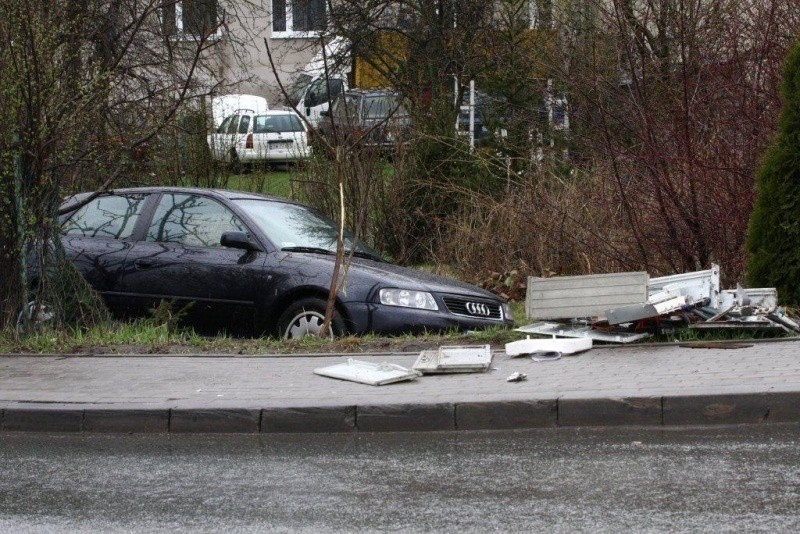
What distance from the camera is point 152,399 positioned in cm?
830

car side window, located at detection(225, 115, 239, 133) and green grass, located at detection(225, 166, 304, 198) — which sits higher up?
car side window, located at detection(225, 115, 239, 133)

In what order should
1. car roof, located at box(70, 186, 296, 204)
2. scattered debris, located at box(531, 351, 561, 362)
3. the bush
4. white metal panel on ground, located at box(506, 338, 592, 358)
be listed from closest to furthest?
scattered debris, located at box(531, 351, 561, 362) < white metal panel on ground, located at box(506, 338, 592, 358) < the bush < car roof, located at box(70, 186, 296, 204)

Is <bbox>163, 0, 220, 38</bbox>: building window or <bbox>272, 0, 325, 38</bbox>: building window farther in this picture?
<bbox>272, 0, 325, 38</bbox>: building window

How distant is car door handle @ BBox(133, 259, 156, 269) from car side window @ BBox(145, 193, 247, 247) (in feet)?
0.91

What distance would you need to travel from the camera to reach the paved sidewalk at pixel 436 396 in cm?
752

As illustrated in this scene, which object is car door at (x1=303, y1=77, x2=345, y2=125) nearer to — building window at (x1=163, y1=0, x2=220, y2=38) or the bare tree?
building window at (x1=163, y1=0, x2=220, y2=38)

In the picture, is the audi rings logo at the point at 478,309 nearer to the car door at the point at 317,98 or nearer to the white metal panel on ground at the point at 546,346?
the white metal panel on ground at the point at 546,346

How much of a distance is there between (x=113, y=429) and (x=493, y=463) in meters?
2.75

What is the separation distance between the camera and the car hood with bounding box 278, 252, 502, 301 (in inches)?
422

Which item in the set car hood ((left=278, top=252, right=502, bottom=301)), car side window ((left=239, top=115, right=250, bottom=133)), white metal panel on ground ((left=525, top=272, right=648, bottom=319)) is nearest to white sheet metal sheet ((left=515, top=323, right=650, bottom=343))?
white metal panel on ground ((left=525, top=272, right=648, bottom=319))

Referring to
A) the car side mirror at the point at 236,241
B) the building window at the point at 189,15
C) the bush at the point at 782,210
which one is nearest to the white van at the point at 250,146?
the building window at the point at 189,15

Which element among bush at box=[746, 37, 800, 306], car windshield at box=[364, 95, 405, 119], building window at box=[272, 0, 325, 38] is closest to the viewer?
bush at box=[746, 37, 800, 306]

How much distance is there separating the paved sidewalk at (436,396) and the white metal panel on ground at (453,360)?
0.10m

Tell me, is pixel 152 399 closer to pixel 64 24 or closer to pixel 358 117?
pixel 64 24
